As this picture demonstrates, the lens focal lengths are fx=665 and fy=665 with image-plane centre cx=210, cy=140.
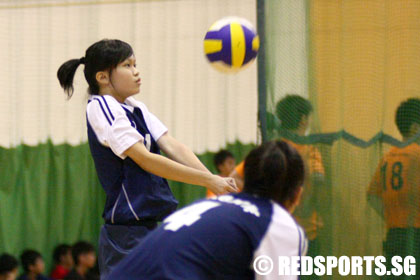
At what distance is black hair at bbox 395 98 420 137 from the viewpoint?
461 cm

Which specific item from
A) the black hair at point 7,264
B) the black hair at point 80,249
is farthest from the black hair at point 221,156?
the black hair at point 7,264

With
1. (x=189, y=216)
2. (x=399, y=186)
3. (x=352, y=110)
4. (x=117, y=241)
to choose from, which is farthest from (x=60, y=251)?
(x=189, y=216)

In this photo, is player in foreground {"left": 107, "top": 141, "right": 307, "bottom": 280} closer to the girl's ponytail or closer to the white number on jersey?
the white number on jersey

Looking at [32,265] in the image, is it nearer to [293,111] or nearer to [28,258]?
[28,258]

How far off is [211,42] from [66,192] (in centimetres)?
301

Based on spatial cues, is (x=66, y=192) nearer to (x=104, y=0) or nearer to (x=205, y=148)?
(x=205, y=148)

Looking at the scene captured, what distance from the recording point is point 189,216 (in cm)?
200

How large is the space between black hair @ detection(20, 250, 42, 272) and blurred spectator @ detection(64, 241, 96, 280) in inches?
13.2

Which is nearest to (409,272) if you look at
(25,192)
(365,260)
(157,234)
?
(365,260)

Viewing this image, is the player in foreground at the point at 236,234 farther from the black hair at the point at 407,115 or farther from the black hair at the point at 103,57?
the black hair at the point at 407,115

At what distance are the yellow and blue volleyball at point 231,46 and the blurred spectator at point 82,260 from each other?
3035mm

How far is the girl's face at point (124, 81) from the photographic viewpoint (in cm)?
329

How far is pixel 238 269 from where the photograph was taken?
6.38 ft

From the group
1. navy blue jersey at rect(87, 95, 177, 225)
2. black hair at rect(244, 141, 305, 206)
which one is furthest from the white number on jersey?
navy blue jersey at rect(87, 95, 177, 225)
